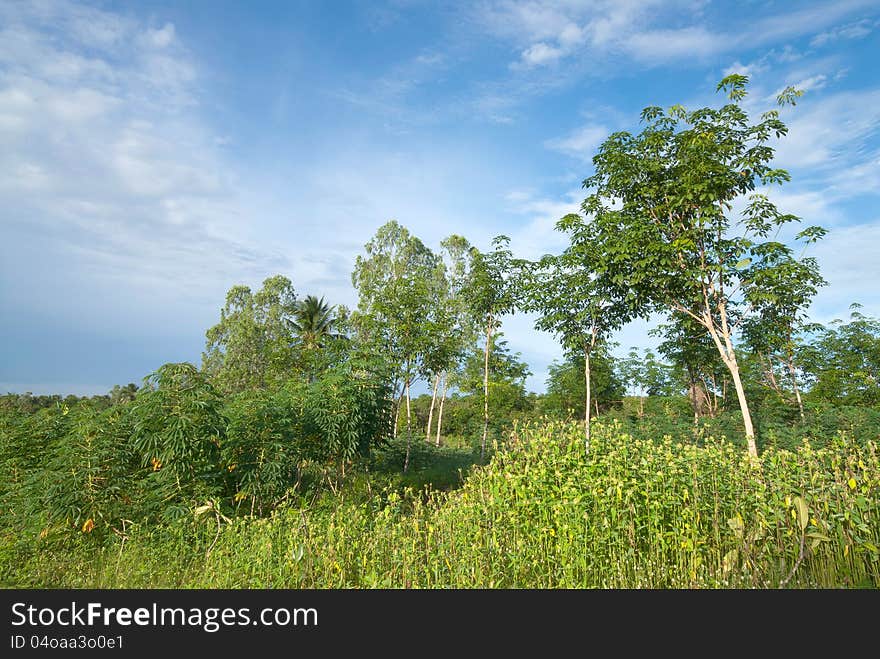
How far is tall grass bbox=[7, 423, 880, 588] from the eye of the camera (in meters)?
3.25

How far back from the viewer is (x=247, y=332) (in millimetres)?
26797

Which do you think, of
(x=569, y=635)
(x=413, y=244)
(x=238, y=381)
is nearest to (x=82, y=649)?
(x=569, y=635)

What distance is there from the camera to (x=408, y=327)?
10.6m

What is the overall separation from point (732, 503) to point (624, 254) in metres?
6.40

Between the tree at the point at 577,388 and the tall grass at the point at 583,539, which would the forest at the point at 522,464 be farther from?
the tree at the point at 577,388

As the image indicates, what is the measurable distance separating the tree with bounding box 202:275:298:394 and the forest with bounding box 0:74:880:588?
16807 mm

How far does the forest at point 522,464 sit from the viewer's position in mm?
3549

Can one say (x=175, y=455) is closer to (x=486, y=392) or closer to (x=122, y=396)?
(x=122, y=396)

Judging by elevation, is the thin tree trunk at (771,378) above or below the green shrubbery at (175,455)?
above

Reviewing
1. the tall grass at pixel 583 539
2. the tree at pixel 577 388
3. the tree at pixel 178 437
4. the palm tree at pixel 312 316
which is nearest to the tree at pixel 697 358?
the tree at pixel 577 388

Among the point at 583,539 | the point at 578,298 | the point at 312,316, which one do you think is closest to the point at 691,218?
the point at 578,298

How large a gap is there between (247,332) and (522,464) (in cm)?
2439

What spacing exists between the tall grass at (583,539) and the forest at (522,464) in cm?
3

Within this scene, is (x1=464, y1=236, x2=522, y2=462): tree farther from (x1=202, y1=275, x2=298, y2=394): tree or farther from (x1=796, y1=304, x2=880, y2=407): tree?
(x1=202, y1=275, x2=298, y2=394): tree
